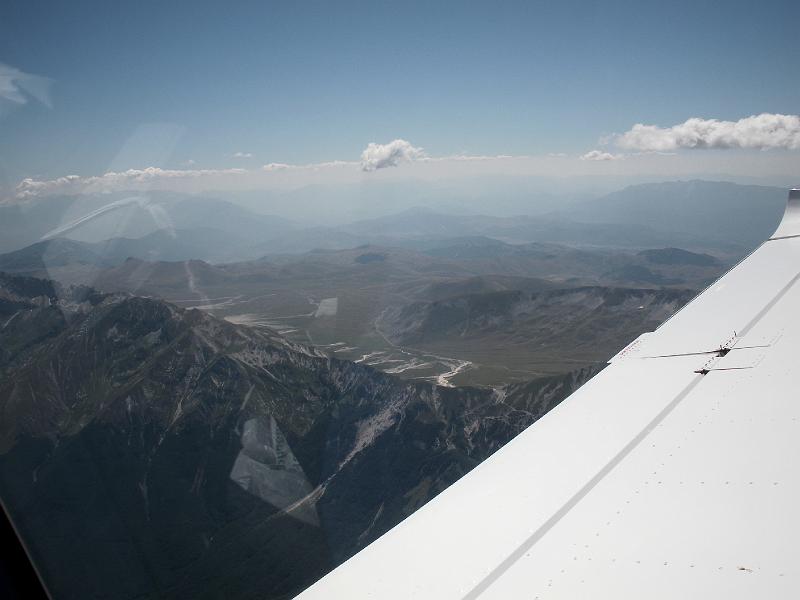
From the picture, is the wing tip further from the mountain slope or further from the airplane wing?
the mountain slope

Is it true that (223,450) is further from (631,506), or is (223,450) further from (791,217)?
(631,506)

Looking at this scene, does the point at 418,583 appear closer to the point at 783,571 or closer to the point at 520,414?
the point at 783,571

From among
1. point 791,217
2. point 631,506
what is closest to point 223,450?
point 791,217

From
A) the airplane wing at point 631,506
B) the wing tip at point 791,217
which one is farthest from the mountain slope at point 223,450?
the airplane wing at point 631,506

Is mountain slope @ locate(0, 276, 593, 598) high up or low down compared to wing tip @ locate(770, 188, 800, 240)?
down

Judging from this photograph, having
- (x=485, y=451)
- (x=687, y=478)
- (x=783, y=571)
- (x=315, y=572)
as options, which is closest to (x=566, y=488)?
(x=687, y=478)

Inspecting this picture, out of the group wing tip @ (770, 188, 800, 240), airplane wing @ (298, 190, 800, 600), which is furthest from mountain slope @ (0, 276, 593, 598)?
airplane wing @ (298, 190, 800, 600)

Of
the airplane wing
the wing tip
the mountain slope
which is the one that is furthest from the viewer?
the mountain slope

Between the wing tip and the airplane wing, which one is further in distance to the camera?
the wing tip

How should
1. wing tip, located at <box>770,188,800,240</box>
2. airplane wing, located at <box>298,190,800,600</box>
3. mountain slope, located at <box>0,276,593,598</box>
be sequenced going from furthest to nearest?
mountain slope, located at <box>0,276,593,598</box>
wing tip, located at <box>770,188,800,240</box>
airplane wing, located at <box>298,190,800,600</box>
